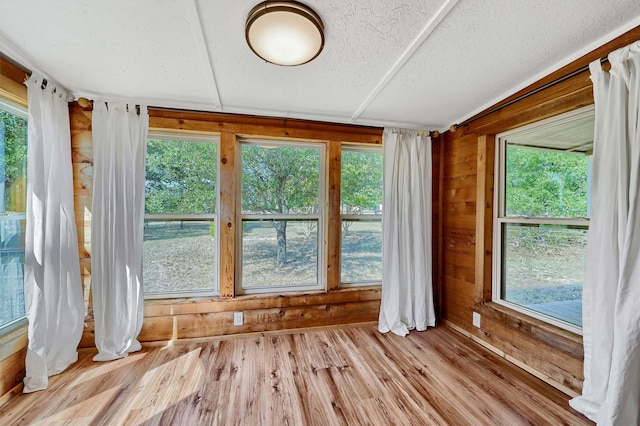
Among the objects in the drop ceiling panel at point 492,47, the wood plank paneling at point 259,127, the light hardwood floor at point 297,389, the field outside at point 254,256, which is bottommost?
the light hardwood floor at point 297,389

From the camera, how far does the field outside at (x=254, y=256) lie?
2307 millimetres

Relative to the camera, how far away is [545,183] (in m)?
1.91

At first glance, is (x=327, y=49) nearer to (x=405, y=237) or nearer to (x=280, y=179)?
(x=280, y=179)

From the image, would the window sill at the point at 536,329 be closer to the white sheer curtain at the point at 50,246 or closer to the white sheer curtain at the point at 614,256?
the white sheer curtain at the point at 614,256

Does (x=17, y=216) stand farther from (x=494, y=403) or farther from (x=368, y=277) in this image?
(x=494, y=403)

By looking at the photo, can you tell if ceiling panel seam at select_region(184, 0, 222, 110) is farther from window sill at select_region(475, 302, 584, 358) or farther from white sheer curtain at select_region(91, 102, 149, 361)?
window sill at select_region(475, 302, 584, 358)

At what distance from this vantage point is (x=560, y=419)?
4.75 ft

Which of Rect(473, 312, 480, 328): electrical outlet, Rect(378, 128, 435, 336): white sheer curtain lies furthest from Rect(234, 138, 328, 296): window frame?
Rect(473, 312, 480, 328): electrical outlet

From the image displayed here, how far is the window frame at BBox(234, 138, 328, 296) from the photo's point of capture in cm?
248

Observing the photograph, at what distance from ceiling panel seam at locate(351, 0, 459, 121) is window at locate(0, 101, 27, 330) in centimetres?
255

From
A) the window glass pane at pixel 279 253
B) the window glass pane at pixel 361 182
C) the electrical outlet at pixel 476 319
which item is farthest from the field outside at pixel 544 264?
the window glass pane at pixel 279 253

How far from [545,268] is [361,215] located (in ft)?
5.25

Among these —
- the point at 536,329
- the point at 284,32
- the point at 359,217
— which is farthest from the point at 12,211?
the point at 536,329

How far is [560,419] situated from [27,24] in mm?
3645
